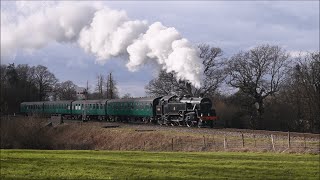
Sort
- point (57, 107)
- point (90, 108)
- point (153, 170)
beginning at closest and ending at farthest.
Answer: point (153, 170), point (90, 108), point (57, 107)

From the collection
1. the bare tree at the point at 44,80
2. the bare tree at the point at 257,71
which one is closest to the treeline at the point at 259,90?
the bare tree at the point at 257,71

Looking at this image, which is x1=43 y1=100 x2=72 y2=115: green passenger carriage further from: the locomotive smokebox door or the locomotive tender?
the locomotive smokebox door

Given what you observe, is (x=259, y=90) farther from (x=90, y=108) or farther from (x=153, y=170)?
(x=153, y=170)

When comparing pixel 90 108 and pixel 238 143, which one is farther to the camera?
pixel 90 108

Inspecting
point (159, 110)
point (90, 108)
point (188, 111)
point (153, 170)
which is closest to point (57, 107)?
point (90, 108)

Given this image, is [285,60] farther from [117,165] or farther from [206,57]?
[117,165]

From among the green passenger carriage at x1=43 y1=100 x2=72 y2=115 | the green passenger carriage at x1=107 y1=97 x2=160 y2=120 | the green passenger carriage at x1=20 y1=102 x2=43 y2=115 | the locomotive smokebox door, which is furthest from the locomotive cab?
the green passenger carriage at x1=20 y1=102 x2=43 y2=115

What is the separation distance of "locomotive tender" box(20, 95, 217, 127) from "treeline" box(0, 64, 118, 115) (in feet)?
80.7

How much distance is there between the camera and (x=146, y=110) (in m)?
49.1

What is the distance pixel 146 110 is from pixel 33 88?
211ft

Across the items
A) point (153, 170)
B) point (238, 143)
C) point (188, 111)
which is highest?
point (188, 111)

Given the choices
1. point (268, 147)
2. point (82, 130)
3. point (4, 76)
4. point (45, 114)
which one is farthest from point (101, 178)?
point (4, 76)

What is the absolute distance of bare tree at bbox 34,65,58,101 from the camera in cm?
11206

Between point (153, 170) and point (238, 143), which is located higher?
point (153, 170)
